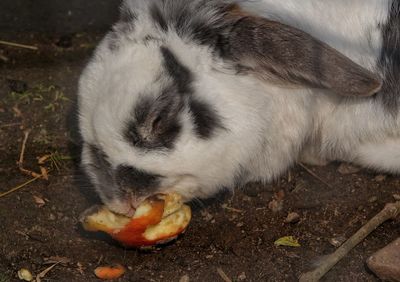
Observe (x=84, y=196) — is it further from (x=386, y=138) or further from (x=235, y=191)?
(x=386, y=138)

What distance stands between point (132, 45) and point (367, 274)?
3.57 feet

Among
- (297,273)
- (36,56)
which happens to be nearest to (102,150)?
(297,273)

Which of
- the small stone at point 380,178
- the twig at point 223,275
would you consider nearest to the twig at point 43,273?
the twig at point 223,275

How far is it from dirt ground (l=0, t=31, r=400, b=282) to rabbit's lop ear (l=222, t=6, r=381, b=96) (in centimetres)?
61

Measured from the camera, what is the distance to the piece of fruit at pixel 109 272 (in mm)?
2740

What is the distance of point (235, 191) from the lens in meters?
3.08

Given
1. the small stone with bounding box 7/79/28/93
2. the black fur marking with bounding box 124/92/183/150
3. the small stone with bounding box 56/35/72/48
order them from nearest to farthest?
the black fur marking with bounding box 124/92/183/150
the small stone with bounding box 7/79/28/93
the small stone with bounding box 56/35/72/48

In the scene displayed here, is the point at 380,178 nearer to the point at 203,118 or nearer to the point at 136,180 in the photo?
the point at 203,118

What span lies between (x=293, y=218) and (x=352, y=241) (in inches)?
9.8

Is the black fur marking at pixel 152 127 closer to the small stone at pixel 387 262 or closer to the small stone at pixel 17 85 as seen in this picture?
the small stone at pixel 387 262

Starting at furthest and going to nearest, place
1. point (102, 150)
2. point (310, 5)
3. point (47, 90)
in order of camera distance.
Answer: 1. point (47, 90)
2. point (310, 5)
3. point (102, 150)

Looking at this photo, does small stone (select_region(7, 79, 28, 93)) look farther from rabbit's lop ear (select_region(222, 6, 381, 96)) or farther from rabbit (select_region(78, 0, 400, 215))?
rabbit's lop ear (select_region(222, 6, 381, 96))

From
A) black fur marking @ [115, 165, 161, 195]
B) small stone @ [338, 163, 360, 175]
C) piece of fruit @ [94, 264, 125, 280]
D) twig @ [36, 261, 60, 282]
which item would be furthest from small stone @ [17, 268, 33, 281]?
small stone @ [338, 163, 360, 175]

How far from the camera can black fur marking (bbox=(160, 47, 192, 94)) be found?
254 centimetres
